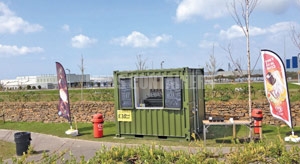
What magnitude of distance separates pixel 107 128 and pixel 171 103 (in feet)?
15.4

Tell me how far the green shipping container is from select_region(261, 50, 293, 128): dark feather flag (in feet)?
8.28

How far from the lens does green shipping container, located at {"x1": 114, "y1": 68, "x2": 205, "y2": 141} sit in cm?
1016

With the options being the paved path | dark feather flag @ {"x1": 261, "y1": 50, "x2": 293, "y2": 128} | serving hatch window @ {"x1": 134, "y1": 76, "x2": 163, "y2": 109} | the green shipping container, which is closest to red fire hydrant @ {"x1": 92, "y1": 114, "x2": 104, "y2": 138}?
the paved path

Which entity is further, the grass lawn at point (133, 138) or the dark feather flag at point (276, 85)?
the grass lawn at point (133, 138)

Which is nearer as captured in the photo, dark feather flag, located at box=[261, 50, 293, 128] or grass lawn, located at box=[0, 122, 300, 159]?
dark feather flag, located at box=[261, 50, 293, 128]

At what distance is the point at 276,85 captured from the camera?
9.44m

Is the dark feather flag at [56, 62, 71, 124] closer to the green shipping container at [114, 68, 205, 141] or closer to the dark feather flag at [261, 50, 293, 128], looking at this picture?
the green shipping container at [114, 68, 205, 141]

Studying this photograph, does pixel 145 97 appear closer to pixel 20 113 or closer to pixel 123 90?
pixel 123 90

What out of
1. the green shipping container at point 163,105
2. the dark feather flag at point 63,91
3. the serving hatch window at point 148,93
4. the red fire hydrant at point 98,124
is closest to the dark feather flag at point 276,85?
the green shipping container at point 163,105

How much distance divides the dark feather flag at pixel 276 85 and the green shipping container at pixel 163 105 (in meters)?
2.53

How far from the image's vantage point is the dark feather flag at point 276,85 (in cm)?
910

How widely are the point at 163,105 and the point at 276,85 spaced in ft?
12.4

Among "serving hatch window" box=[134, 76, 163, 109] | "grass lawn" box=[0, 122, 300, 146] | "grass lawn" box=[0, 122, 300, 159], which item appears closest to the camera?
"grass lawn" box=[0, 122, 300, 159]

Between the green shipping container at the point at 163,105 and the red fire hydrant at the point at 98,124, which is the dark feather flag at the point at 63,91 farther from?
the green shipping container at the point at 163,105
